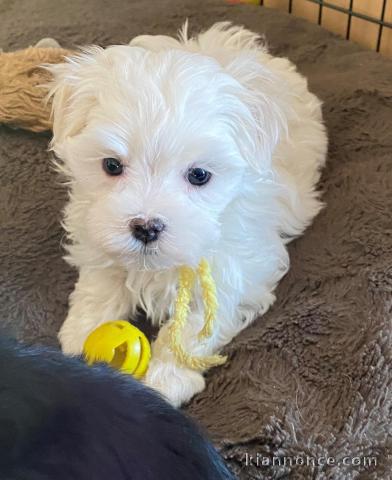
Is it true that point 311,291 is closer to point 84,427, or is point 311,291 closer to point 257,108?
point 257,108

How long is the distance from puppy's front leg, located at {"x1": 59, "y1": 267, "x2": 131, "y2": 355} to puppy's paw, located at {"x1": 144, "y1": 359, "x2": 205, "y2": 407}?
0.64 ft

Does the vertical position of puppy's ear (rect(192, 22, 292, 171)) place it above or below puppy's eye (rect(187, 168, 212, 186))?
above

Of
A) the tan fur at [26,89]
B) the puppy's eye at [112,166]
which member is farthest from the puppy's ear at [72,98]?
the tan fur at [26,89]

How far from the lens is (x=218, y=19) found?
272 cm

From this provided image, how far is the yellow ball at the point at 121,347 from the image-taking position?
1474 mm

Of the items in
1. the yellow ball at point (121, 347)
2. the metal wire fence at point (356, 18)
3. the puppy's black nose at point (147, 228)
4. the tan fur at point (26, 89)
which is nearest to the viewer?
the puppy's black nose at point (147, 228)

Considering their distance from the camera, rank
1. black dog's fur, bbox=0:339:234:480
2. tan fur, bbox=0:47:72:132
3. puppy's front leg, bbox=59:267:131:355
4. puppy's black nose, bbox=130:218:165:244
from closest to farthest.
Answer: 1. black dog's fur, bbox=0:339:234:480
2. puppy's black nose, bbox=130:218:165:244
3. puppy's front leg, bbox=59:267:131:355
4. tan fur, bbox=0:47:72:132

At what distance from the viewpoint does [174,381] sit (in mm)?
1535

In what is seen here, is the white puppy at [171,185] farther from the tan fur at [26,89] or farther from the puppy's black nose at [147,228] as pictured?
the tan fur at [26,89]

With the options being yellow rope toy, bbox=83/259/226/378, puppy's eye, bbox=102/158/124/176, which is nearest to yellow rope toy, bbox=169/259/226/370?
yellow rope toy, bbox=83/259/226/378

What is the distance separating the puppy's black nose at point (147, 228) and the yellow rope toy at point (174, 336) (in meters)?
0.26

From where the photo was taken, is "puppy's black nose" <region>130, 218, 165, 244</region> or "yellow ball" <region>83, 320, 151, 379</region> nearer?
"puppy's black nose" <region>130, 218, 165, 244</region>

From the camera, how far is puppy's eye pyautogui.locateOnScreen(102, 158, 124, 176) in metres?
1.43

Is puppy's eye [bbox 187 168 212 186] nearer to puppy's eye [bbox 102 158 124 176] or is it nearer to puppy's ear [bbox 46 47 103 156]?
puppy's eye [bbox 102 158 124 176]
